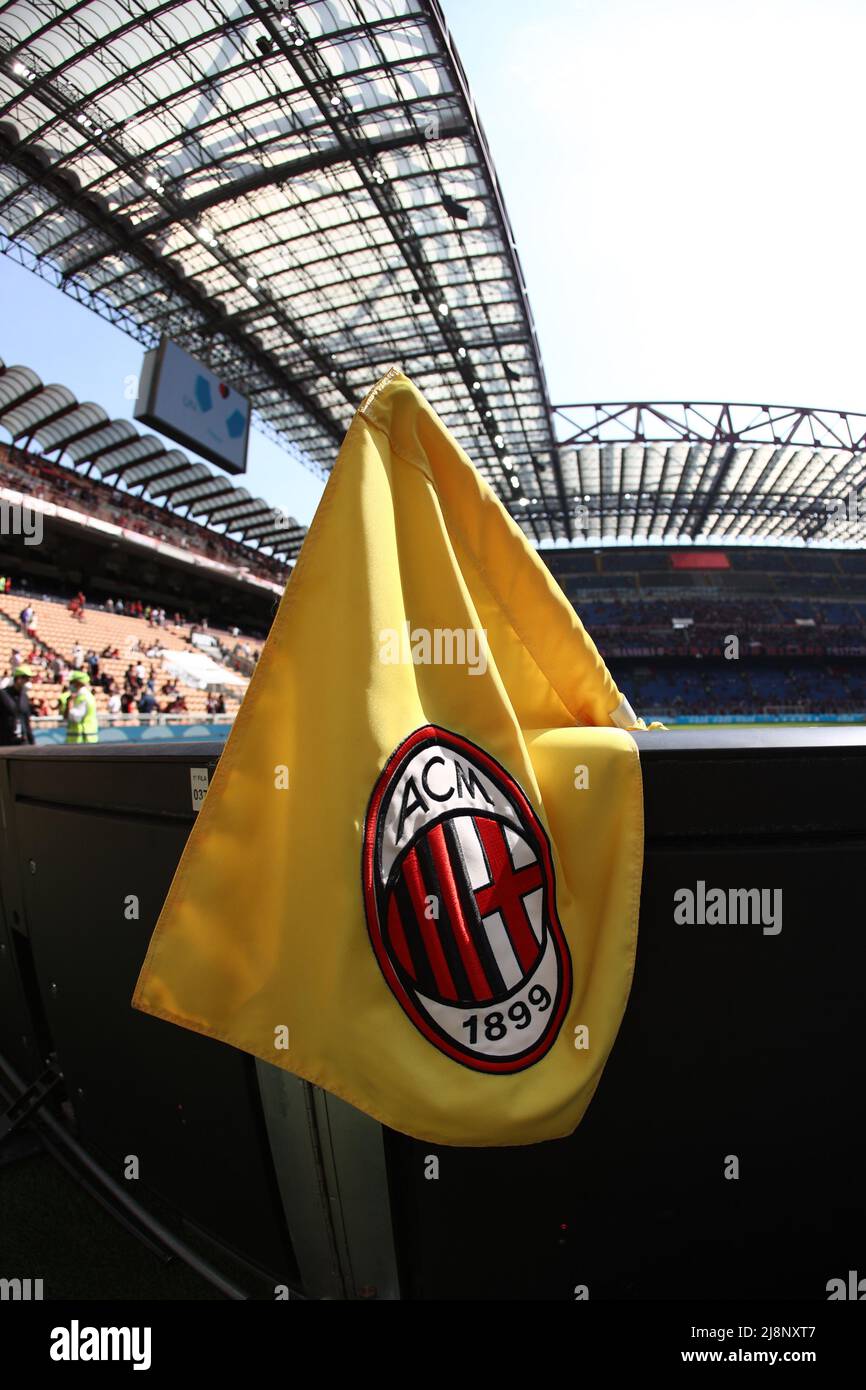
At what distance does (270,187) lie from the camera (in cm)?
1546

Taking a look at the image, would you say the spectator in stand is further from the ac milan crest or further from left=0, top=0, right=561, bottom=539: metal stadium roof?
the ac milan crest

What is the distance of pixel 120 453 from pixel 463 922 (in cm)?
3501

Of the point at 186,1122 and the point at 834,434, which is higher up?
the point at 834,434

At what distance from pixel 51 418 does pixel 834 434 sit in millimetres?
29711

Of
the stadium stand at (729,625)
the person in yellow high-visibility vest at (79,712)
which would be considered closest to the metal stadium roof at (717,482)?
the stadium stand at (729,625)

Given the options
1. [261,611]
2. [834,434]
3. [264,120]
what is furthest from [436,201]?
[261,611]

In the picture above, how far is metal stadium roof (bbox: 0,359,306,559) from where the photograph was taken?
2650 centimetres

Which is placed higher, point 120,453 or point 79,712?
point 120,453

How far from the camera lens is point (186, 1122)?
4.20 ft

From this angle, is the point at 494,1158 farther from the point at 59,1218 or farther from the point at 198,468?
the point at 198,468

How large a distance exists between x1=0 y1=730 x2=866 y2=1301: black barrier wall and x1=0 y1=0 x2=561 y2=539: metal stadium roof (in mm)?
11919

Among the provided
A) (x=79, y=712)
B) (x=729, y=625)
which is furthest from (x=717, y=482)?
(x=79, y=712)

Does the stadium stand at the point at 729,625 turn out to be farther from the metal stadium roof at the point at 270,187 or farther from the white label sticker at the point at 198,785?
the white label sticker at the point at 198,785

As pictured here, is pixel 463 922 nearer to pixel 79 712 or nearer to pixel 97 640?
pixel 79 712
